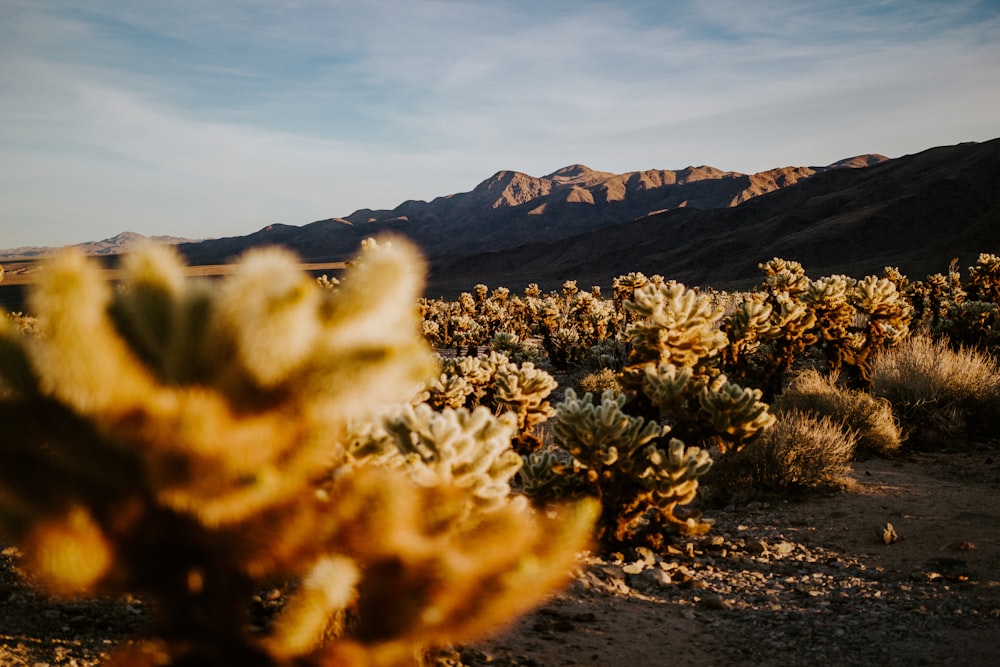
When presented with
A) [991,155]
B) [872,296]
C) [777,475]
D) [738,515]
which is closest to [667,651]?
[738,515]

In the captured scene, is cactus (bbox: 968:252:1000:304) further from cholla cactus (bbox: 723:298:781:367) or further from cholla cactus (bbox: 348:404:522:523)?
cholla cactus (bbox: 348:404:522:523)

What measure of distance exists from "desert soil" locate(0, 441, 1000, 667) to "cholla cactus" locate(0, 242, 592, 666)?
5.66 ft

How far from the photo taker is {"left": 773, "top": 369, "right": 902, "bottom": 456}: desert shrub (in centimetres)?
796

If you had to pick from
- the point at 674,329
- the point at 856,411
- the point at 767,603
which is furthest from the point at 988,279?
the point at 767,603

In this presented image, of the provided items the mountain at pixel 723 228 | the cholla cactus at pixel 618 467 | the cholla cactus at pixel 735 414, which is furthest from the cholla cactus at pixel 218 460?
the mountain at pixel 723 228

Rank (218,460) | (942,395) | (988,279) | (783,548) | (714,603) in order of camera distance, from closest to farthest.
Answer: (218,460)
(714,603)
(783,548)
(942,395)
(988,279)

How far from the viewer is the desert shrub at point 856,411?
796cm

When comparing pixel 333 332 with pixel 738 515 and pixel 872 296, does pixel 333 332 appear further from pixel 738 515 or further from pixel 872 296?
pixel 872 296

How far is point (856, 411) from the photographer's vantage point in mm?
8219

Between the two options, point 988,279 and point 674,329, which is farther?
point 988,279

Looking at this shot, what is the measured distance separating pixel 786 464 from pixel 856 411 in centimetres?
233

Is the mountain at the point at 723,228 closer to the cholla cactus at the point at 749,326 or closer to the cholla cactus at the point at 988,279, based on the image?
the cholla cactus at the point at 988,279

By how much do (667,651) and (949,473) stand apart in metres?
5.72

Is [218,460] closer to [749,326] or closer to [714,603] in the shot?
[714,603]
